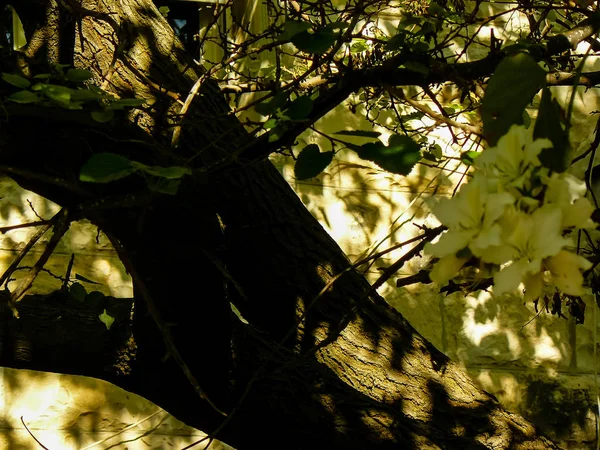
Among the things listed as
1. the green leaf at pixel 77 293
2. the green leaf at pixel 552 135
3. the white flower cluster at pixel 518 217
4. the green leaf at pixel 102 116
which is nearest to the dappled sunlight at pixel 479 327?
the green leaf at pixel 77 293

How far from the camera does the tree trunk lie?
1621 mm

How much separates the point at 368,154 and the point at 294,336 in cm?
79

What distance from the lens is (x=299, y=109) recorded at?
1.34 meters

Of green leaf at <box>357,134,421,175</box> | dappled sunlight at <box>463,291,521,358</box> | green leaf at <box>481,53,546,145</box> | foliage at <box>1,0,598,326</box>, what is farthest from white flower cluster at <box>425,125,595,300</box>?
dappled sunlight at <box>463,291,521,358</box>

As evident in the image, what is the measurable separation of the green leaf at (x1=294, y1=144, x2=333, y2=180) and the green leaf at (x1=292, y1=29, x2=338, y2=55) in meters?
0.15

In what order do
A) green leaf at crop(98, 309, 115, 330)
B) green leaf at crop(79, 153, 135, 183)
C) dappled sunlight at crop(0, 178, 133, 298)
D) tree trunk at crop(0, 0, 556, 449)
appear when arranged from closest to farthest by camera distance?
green leaf at crop(79, 153, 135, 183) < tree trunk at crop(0, 0, 556, 449) < green leaf at crop(98, 309, 115, 330) < dappled sunlight at crop(0, 178, 133, 298)


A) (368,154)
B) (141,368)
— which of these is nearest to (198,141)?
(141,368)

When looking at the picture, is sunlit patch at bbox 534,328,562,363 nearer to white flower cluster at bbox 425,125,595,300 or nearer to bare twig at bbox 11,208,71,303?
bare twig at bbox 11,208,71,303

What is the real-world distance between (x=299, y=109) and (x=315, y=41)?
0.34ft

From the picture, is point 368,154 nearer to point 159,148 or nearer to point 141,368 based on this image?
point 159,148

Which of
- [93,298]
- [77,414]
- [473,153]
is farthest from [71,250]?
[473,153]

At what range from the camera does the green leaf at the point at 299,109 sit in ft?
4.37

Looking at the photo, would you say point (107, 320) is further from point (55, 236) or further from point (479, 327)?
point (479, 327)

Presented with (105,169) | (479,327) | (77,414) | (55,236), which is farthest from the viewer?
(479,327)
